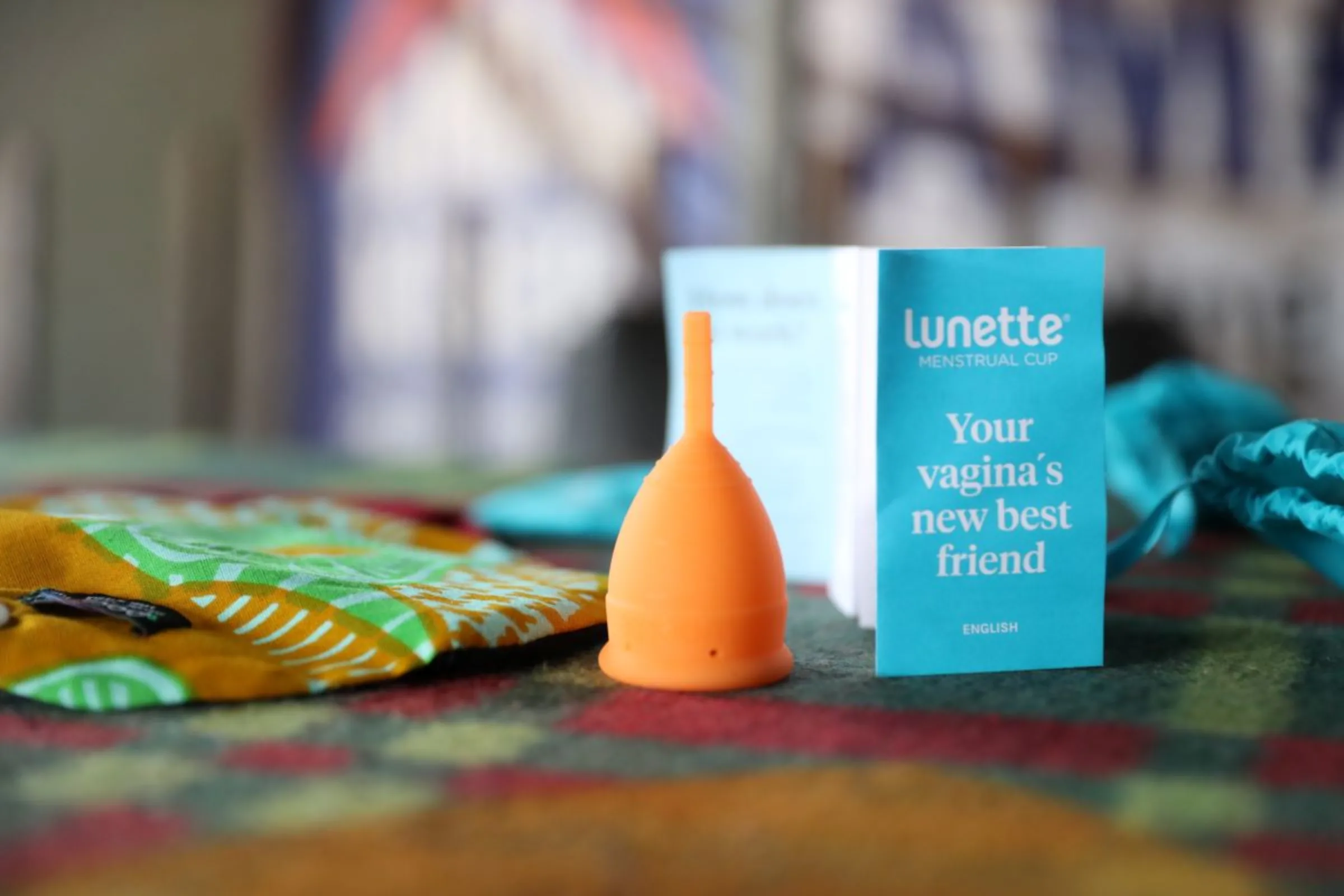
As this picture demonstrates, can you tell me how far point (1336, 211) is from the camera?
4.43 meters

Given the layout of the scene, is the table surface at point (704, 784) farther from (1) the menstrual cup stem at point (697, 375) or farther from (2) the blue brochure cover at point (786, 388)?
(2) the blue brochure cover at point (786, 388)

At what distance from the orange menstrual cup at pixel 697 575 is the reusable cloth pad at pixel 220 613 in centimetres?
9

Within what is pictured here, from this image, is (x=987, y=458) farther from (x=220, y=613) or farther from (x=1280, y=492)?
(x=220, y=613)

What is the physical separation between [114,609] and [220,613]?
56 millimetres

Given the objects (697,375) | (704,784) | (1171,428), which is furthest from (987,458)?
(1171,428)

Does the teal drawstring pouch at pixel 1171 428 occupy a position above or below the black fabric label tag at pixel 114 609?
above

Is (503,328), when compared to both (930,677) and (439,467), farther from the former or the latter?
(930,677)

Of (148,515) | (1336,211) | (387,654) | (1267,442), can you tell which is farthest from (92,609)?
(1336,211)

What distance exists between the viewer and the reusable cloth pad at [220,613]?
2.32ft

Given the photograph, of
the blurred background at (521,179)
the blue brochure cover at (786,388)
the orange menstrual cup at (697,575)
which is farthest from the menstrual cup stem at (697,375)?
the blurred background at (521,179)

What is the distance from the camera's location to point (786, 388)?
3.67 ft

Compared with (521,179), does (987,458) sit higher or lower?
lower

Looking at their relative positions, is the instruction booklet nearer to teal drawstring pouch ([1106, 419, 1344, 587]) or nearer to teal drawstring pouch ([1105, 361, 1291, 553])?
teal drawstring pouch ([1106, 419, 1344, 587])

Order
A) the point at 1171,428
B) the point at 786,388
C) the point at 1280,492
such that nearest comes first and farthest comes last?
1. the point at 1280,492
2. the point at 786,388
3. the point at 1171,428
